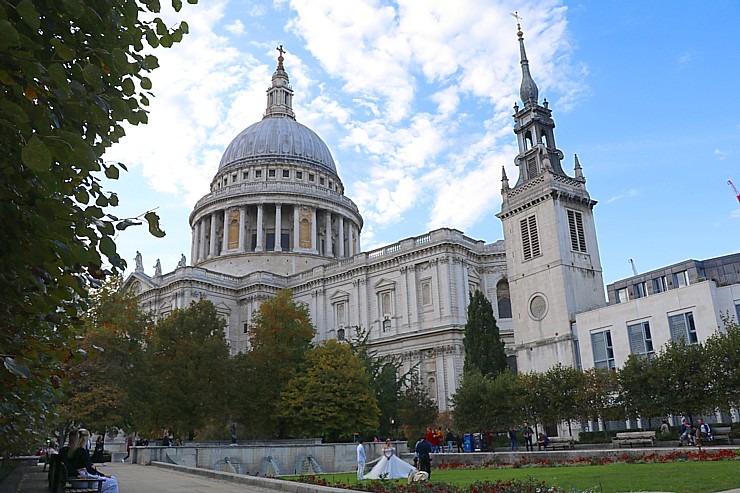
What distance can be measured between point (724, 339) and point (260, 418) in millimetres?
29368

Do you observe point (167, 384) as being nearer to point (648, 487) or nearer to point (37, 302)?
point (648, 487)

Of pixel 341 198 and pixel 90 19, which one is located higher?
pixel 341 198

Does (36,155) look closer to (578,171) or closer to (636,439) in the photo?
(636,439)

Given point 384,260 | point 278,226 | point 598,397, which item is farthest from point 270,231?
point 598,397

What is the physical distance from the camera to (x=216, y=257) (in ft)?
283

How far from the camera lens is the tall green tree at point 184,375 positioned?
40.3 meters

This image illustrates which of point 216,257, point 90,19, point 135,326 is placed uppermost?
point 216,257

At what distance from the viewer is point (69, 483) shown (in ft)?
39.5

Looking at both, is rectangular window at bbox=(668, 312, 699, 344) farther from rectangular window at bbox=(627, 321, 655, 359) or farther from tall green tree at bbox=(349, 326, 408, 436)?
tall green tree at bbox=(349, 326, 408, 436)

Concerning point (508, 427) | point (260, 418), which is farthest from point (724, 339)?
point (260, 418)

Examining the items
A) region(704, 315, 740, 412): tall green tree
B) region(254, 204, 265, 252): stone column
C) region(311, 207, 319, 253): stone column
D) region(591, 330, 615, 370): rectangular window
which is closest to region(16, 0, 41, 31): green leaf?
region(704, 315, 740, 412): tall green tree

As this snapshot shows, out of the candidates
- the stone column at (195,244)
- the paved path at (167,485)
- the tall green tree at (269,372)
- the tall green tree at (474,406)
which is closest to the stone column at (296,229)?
the stone column at (195,244)

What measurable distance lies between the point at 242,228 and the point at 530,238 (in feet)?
161

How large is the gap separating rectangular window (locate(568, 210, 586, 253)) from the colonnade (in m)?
44.8
